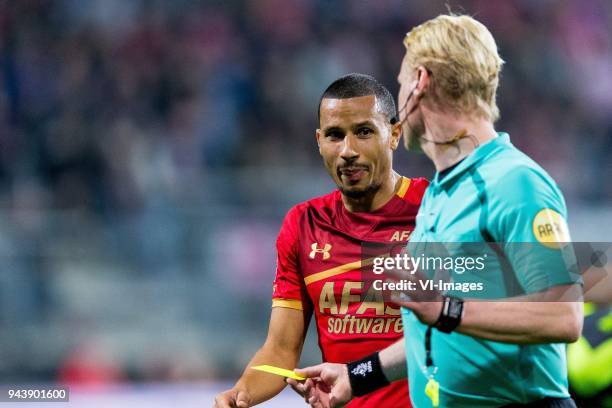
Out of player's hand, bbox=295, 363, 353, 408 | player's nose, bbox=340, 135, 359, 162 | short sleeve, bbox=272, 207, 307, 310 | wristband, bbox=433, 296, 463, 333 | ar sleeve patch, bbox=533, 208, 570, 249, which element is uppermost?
player's nose, bbox=340, 135, 359, 162

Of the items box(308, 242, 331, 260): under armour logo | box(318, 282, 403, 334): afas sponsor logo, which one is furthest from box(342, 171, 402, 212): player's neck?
box(318, 282, 403, 334): afas sponsor logo

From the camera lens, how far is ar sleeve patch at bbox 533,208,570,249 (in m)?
2.61

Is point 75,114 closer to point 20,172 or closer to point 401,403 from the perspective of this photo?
point 20,172

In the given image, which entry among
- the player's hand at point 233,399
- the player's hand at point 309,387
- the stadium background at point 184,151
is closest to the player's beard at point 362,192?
the player's hand at point 233,399

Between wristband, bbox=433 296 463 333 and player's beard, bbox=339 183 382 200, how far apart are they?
1825mm

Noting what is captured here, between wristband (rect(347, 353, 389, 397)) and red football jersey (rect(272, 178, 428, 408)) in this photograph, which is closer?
wristband (rect(347, 353, 389, 397))

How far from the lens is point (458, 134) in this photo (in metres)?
2.98

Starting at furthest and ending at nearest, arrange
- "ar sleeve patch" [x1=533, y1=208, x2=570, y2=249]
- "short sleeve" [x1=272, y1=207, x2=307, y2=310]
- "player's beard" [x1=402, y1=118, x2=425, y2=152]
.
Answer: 1. "short sleeve" [x1=272, y1=207, x2=307, y2=310]
2. "player's beard" [x1=402, y1=118, x2=425, y2=152]
3. "ar sleeve patch" [x1=533, y1=208, x2=570, y2=249]

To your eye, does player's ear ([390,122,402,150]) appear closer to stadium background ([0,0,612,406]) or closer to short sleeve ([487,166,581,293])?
short sleeve ([487,166,581,293])

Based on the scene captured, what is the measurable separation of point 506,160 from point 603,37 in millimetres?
9999

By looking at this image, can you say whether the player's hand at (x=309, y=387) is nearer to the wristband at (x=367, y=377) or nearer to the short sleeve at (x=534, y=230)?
the wristband at (x=367, y=377)

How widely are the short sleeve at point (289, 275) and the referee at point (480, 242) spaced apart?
4.36 ft

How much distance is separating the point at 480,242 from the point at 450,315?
276 mm

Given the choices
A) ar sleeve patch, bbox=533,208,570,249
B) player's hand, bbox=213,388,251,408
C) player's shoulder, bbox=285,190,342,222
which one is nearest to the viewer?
ar sleeve patch, bbox=533,208,570,249
